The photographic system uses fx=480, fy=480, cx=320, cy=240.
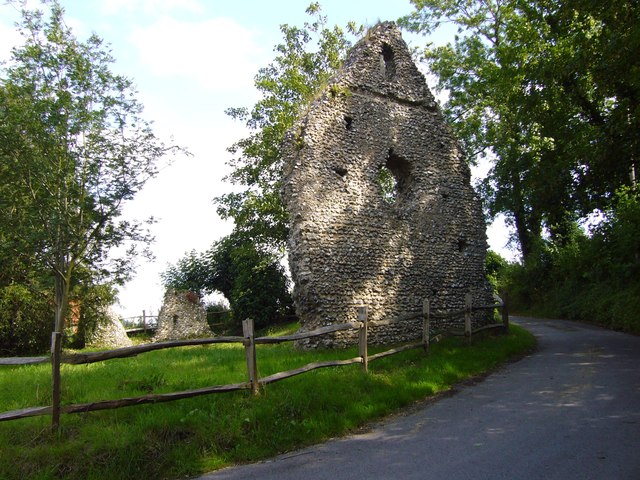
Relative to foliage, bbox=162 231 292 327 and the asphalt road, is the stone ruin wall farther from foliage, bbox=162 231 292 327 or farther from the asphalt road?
foliage, bbox=162 231 292 327

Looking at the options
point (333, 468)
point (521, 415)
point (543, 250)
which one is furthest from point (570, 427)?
point (543, 250)

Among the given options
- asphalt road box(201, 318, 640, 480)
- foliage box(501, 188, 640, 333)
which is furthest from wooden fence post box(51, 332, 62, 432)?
foliage box(501, 188, 640, 333)

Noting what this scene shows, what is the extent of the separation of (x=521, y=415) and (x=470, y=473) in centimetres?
244

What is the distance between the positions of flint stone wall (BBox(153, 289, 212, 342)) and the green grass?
574 inches

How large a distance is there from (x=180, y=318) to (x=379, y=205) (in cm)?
1528

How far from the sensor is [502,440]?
5.78 m

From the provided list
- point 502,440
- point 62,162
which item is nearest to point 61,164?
point 62,162

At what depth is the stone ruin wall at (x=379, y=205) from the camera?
40.9ft

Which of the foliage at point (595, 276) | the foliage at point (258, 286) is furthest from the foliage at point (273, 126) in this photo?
the foliage at point (595, 276)

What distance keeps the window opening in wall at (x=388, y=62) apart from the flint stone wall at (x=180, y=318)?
15.9m

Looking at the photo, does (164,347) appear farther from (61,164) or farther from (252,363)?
(61,164)

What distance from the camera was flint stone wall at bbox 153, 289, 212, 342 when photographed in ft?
81.4

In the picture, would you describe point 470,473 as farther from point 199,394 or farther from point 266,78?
point 266,78

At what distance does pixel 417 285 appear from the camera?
13828mm
